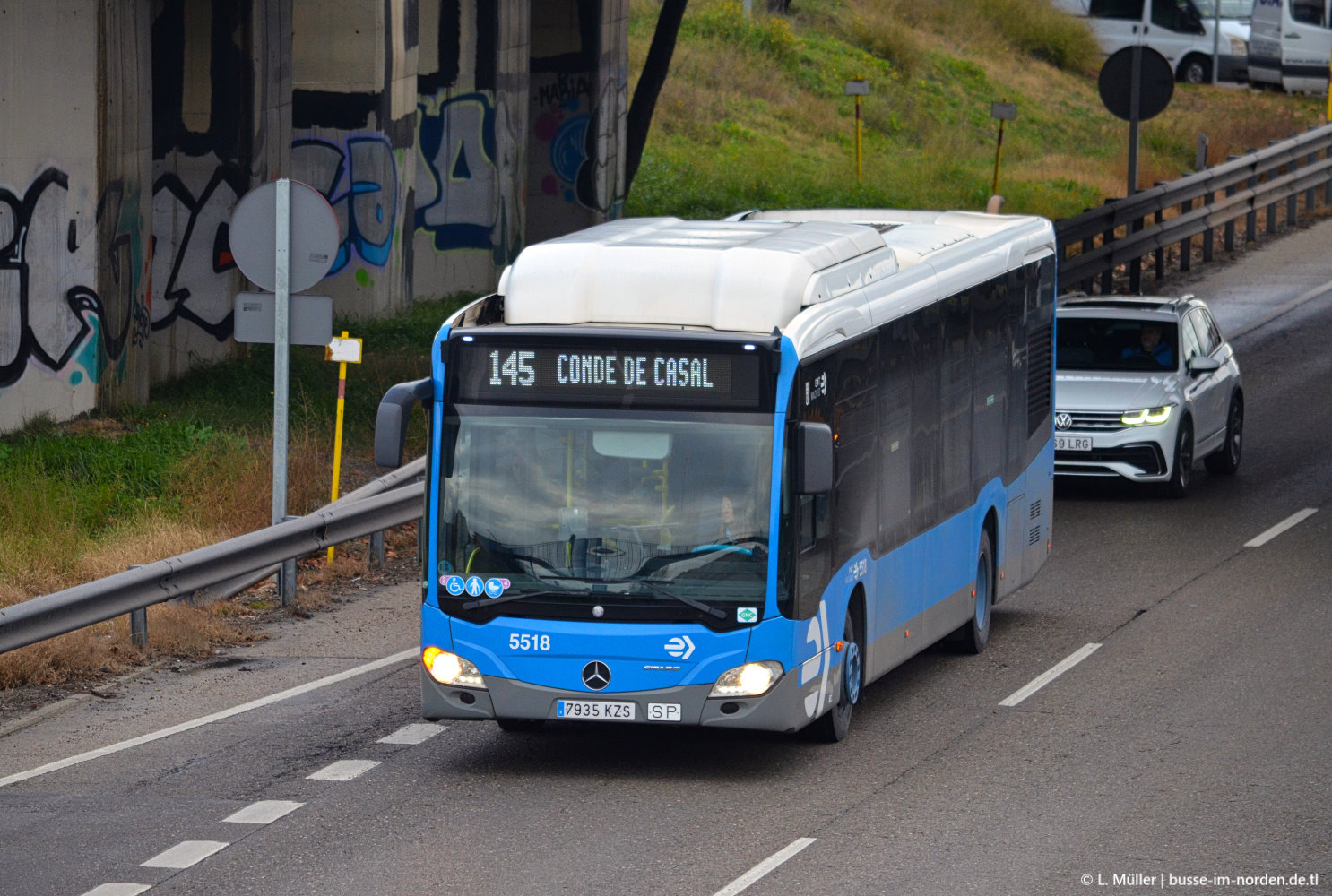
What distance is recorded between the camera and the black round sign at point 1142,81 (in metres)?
26.8

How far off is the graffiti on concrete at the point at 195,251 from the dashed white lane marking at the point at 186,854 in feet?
46.4

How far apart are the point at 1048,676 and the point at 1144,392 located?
720 cm

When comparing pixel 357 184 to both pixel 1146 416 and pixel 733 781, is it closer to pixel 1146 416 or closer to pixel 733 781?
pixel 1146 416

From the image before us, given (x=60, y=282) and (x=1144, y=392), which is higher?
(x=60, y=282)

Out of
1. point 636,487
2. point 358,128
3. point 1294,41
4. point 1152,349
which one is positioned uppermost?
point 1294,41

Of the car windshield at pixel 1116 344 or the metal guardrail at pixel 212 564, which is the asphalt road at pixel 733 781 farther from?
the car windshield at pixel 1116 344

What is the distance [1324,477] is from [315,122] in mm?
12739

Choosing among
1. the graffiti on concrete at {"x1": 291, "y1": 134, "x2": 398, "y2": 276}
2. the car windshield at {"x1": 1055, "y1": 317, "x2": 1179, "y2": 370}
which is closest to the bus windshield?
the car windshield at {"x1": 1055, "y1": 317, "x2": 1179, "y2": 370}

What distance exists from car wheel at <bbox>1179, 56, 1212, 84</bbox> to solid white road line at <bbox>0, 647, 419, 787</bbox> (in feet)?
145

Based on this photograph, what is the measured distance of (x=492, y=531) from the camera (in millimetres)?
10461

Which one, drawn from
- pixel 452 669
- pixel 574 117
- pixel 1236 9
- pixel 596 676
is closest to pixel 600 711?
pixel 596 676

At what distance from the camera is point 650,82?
33.0m

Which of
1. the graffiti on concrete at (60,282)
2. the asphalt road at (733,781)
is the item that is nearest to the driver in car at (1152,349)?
the asphalt road at (733,781)

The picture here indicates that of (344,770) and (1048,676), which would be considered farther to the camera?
(1048,676)
